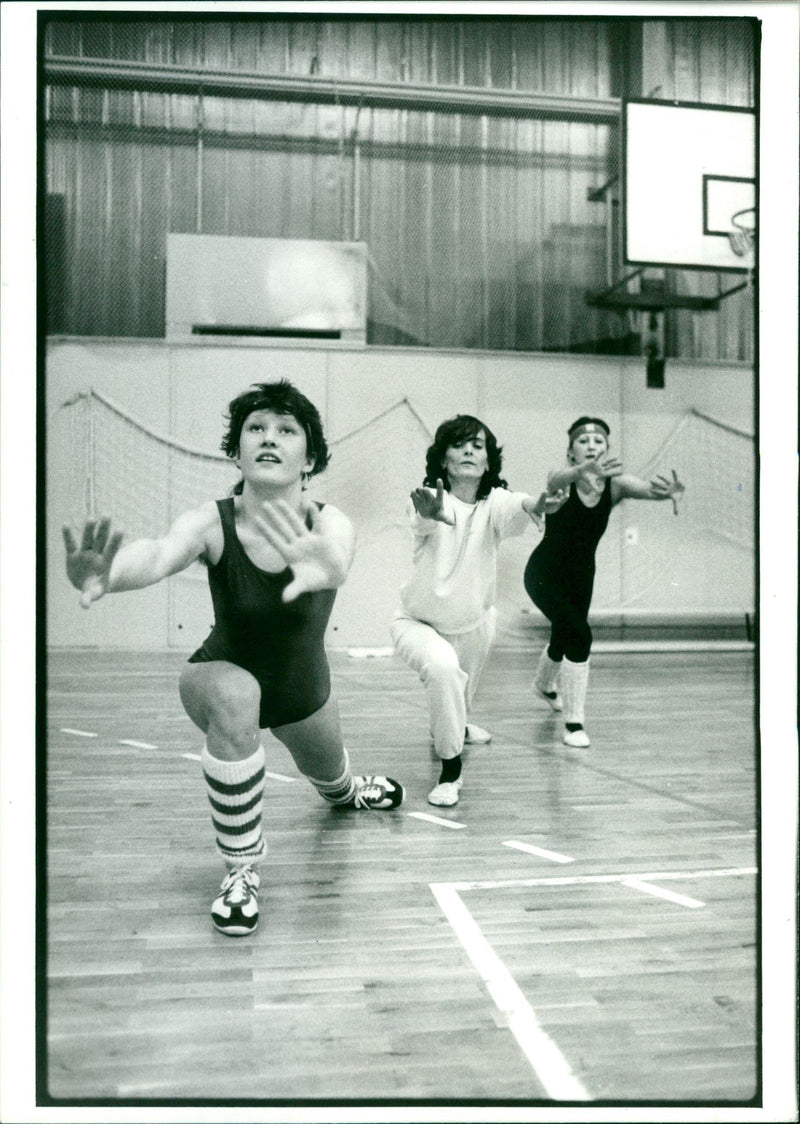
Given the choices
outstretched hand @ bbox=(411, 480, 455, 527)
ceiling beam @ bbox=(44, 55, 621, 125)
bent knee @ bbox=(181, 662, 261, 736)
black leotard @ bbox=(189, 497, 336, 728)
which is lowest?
bent knee @ bbox=(181, 662, 261, 736)

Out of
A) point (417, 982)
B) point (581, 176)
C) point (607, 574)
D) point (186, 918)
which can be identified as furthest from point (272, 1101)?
point (581, 176)

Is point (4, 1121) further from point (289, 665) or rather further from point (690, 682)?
point (690, 682)

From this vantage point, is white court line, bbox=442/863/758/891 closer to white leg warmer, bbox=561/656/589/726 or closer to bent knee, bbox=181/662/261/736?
bent knee, bbox=181/662/261/736

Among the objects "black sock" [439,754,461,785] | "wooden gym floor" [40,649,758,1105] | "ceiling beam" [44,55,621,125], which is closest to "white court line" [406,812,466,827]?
"wooden gym floor" [40,649,758,1105]

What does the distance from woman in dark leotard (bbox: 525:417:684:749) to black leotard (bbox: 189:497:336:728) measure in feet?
3.87

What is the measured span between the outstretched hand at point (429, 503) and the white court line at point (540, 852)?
799 millimetres

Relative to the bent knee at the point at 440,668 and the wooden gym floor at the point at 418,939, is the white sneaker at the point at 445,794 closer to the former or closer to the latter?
the wooden gym floor at the point at 418,939

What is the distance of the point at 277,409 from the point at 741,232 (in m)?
2.29

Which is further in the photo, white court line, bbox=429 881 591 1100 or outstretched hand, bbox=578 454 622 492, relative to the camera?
outstretched hand, bbox=578 454 622 492

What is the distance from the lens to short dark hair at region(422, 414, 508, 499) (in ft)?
7.39

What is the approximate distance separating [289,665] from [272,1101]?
2.39ft

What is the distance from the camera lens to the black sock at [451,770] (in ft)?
8.34

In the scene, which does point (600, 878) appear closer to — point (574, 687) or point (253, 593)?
point (253, 593)

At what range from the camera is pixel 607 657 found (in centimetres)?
553
